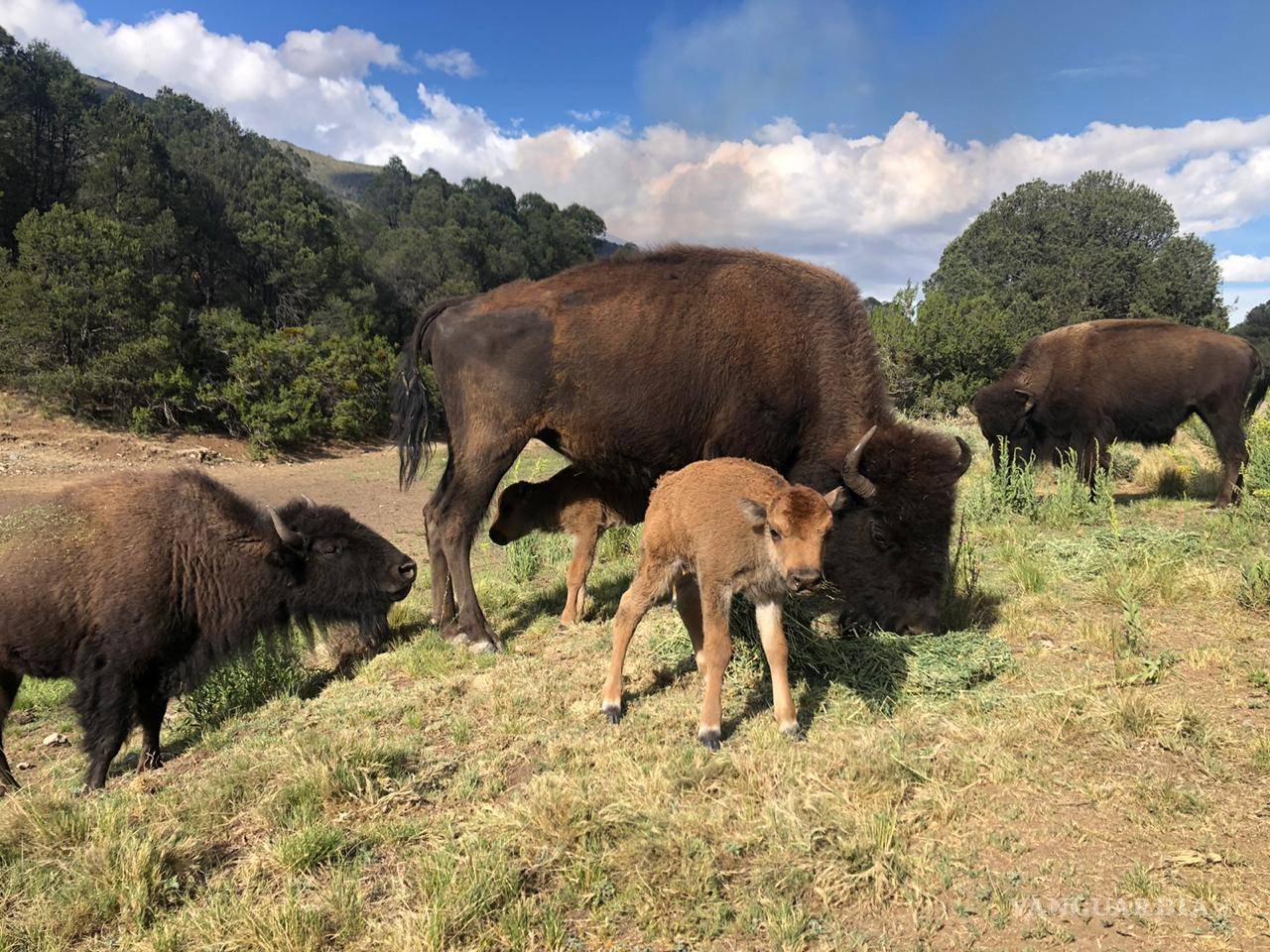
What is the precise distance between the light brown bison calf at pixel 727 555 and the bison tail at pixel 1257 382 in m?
10.2

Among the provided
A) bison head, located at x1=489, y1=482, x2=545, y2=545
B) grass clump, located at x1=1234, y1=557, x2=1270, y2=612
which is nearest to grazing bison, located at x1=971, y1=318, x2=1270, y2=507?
grass clump, located at x1=1234, y1=557, x2=1270, y2=612

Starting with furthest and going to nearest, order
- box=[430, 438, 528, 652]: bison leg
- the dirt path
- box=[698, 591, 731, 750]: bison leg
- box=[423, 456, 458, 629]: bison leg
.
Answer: the dirt path → box=[423, 456, 458, 629]: bison leg → box=[430, 438, 528, 652]: bison leg → box=[698, 591, 731, 750]: bison leg

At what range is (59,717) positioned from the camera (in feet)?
21.7

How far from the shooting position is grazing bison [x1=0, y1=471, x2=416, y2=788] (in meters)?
4.88

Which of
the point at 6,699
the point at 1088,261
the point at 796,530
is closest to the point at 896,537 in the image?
the point at 796,530

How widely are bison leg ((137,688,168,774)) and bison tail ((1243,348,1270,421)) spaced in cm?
1360

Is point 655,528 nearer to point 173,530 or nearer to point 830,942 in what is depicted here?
point 830,942

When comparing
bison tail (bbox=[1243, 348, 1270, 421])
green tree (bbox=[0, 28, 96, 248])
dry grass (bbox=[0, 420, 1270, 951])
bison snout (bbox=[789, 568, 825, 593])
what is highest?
green tree (bbox=[0, 28, 96, 248])

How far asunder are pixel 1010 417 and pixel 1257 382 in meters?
3.67

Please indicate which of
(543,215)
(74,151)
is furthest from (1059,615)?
(543,215)

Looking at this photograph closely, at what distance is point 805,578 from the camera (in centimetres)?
383

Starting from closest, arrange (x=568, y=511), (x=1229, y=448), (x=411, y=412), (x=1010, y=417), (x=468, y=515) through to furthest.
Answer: (x=468, y=515), (x=411, y=412), (x=568, y=511), (x=1229, y=448), (x=1010, y=417)

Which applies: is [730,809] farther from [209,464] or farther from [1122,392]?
[209,464]

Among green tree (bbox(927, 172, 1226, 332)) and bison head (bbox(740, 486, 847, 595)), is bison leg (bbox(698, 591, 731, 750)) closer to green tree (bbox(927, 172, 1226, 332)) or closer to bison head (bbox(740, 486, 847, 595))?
bison head (bbox(740, 486, 847, 595))
